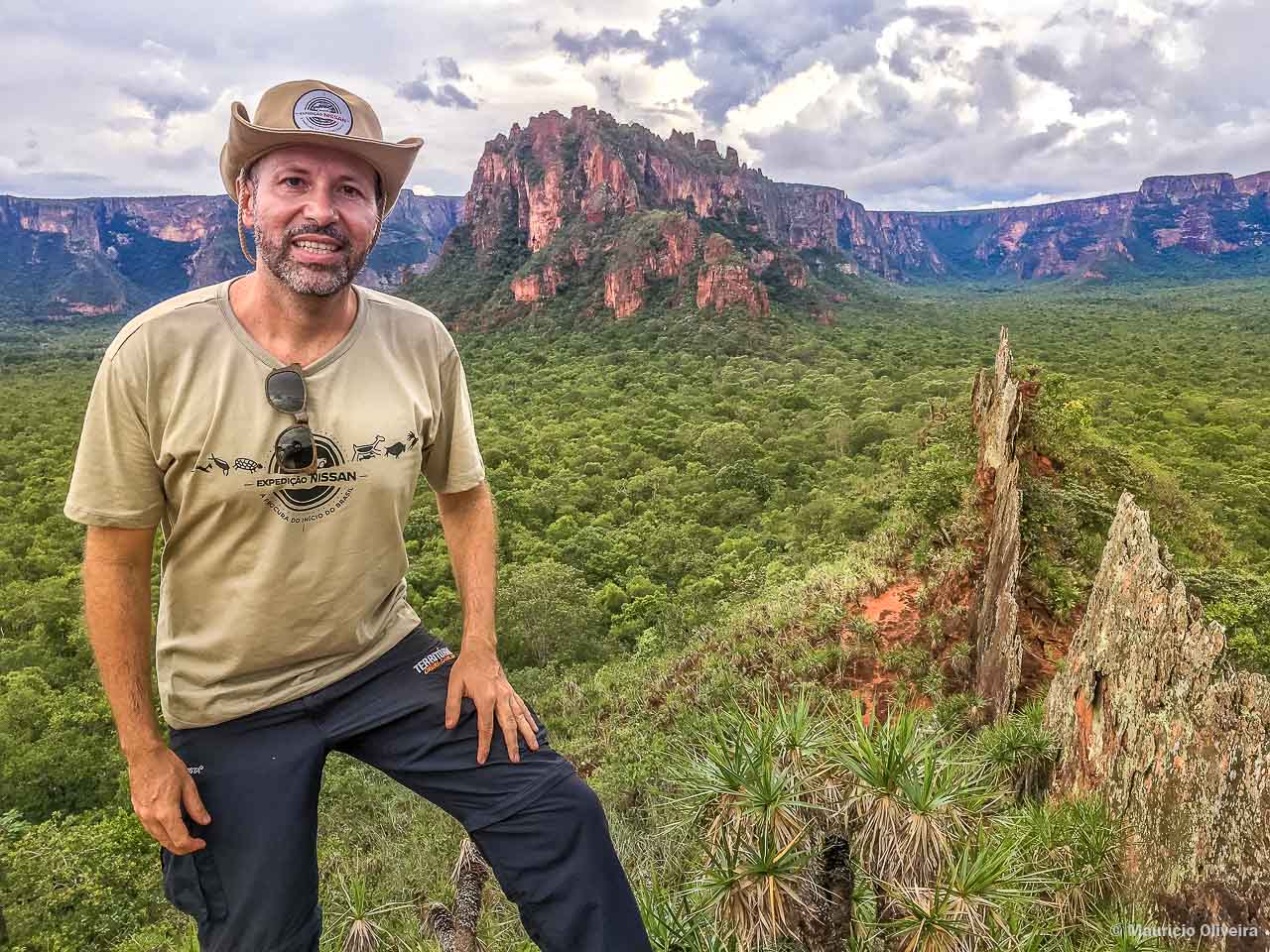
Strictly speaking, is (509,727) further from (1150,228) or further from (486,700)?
(1150,228)

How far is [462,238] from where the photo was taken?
10019cm

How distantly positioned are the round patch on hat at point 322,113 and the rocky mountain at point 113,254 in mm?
133517

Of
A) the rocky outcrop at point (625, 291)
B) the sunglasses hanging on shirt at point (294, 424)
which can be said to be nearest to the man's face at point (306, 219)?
the sunglasses hanging on shirt at point (294, 424)

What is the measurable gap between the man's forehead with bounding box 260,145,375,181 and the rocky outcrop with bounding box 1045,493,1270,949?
4.55 m

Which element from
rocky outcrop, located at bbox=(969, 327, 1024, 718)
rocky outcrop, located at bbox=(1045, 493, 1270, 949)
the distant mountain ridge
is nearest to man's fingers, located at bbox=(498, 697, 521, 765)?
rocky outcrop, located at bbox=(1045, 493, 1270, 949)

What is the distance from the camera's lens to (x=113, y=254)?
505 ft

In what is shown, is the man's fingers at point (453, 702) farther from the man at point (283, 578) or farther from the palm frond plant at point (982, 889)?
the palm frond plant at point (982, 889)

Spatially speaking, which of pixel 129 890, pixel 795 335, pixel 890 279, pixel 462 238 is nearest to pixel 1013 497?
pixel 129 890

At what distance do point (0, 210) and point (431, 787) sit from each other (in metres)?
193

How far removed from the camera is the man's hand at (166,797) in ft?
5.37

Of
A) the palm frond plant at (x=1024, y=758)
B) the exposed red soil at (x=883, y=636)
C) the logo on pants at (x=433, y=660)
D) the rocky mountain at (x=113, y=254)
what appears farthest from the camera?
the rocky mountain at (x=113, y=254)

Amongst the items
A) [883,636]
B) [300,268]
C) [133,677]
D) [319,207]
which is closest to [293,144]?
[319,207]

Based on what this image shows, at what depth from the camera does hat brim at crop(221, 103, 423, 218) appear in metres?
1.68

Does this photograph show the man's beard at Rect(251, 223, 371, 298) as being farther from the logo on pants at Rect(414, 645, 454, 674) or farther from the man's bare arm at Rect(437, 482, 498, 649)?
the logo on pants at Rect(414, 645, 454, 674)
